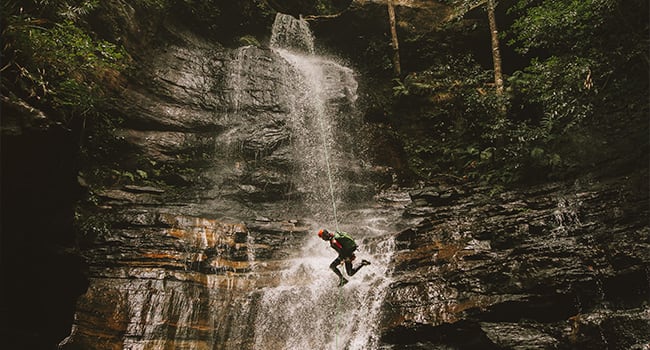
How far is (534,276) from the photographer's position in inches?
261

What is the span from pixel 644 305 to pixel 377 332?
13.7ft

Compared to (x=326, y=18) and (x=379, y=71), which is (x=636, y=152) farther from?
(x=326, y=18)

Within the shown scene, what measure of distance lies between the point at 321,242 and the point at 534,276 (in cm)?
555

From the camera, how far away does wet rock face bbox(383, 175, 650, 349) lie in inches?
234

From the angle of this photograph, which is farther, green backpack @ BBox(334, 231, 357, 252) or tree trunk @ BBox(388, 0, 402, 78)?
tree trunk @ BBox(388, 0, 402, 78)

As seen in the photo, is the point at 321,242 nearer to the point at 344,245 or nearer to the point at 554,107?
the point at 344,245

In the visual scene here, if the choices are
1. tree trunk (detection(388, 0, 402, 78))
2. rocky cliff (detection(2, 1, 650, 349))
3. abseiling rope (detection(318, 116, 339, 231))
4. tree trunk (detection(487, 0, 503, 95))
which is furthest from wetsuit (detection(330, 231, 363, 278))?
tree trunk (detection(388, 0, 402, 78))

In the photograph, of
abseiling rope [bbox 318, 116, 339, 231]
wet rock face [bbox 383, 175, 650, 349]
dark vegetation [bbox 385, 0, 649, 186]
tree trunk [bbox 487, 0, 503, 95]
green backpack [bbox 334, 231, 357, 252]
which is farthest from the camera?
abseiling rope [bbox 318, 116, 339, 231]

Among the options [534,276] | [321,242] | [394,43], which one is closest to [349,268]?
[321,242]

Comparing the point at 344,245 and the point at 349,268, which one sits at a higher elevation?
the point at 344,245

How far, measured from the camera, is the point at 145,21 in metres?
13.9

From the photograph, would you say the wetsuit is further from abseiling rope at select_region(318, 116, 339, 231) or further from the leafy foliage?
the leafy foliage

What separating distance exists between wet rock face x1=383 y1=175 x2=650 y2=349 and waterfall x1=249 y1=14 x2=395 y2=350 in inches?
29.5

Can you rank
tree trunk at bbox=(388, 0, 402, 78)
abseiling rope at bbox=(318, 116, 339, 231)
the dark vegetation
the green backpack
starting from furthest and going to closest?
1. tree trunk at bbox=(388, 0, 402, 78)
2. abseiling rope at bbox=(318, 116, 339, 231)
3. the dark vegetation
4. the green backpack
